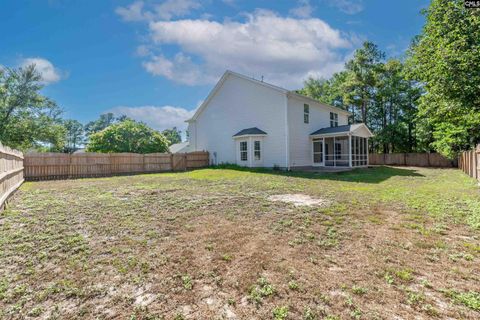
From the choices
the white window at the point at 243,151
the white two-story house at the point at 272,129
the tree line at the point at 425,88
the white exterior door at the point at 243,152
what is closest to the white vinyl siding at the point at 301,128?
the white two-story house at the point at 272,129

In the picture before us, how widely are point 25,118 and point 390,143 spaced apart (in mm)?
35110

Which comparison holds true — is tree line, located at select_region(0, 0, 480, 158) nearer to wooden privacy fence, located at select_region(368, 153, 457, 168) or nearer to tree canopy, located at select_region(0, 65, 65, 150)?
tree canopy, located at select_region(0, 65, 65, 150)

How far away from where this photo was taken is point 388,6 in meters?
13.2

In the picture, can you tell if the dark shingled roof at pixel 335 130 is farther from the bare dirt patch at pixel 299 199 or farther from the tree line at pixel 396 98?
the bare dirt patch at pixel 299 199

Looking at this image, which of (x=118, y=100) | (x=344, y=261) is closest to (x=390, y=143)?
(x=344, y=261)

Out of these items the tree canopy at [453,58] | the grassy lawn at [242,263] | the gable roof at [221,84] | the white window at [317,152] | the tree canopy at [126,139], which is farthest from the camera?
the tree canopy at [126,139]

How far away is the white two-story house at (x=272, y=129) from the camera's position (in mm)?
16656

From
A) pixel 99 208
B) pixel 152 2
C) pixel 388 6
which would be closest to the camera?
pixel 99 208

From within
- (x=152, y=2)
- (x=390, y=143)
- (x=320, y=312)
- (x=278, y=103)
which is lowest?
(x=320, y=312)

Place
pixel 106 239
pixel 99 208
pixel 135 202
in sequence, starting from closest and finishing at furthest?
1. pixel 106 239
2. pixel 99 208
3. pixel 135 202

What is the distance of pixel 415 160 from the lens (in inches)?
933

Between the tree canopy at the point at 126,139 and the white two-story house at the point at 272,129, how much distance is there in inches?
259

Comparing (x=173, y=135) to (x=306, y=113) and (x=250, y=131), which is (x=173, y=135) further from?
(x=306, y=113)

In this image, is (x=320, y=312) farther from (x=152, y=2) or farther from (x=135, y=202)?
(x=152, y=2)
